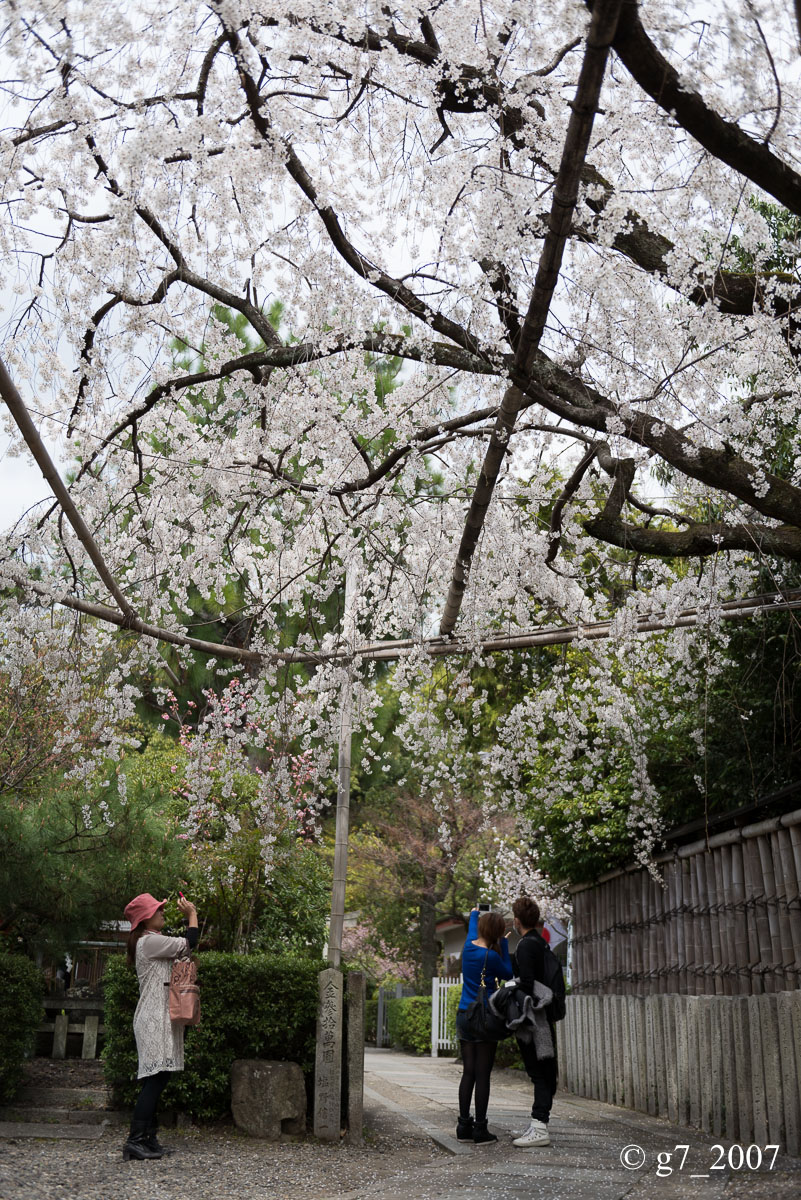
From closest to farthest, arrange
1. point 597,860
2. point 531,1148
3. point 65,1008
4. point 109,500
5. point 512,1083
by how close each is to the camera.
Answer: point 531,1148
point 109,500
point 65,1008
point 597,860
point 512,1083

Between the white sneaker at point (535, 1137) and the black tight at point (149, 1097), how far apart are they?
213 cm

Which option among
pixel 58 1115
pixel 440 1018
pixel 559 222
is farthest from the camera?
pixel 440 1018

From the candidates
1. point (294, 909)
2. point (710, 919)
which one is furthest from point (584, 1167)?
point (294, 909)

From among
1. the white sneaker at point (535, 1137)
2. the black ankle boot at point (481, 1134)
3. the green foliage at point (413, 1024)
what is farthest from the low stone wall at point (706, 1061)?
the green foliage at point (413, 1024)

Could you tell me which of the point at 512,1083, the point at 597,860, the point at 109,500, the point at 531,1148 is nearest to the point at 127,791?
the point at 109,500

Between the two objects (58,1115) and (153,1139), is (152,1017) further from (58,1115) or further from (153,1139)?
(58,1115)

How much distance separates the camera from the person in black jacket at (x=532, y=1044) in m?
5.89

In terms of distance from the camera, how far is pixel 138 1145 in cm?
550

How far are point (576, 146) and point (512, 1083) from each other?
37.7ft

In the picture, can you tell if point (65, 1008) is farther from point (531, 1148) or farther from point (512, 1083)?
point (512, 1083)

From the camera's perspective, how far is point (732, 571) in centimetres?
692

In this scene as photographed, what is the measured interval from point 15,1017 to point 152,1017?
1.68 m

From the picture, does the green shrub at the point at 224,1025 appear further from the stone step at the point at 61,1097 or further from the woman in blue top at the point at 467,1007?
the woman in blue top at the point at 467,1007

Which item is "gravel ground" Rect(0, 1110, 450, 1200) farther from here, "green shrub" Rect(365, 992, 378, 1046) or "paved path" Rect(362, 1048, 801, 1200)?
"green shrub" Rect(365, 992, 378, 1046)
